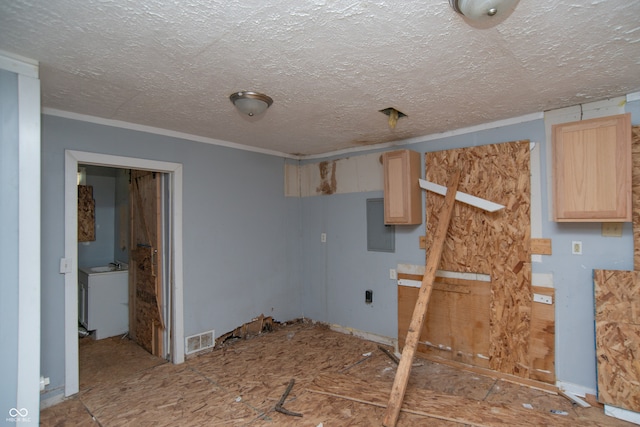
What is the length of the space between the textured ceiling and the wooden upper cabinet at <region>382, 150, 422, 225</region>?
605mm

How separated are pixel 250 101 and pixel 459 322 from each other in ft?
9.62

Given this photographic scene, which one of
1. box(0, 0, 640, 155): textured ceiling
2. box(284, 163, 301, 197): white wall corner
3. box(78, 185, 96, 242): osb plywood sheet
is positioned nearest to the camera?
box(0, 0, 640, 155): textured ceiling

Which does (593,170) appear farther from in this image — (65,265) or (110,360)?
(110,360)

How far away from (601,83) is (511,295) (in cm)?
186

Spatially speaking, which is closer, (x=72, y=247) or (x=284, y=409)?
(x=284, y=409)

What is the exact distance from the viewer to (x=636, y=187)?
2.51 metres

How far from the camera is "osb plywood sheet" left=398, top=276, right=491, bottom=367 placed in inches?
127

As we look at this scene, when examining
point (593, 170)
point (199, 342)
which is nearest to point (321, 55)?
point (593, 170)

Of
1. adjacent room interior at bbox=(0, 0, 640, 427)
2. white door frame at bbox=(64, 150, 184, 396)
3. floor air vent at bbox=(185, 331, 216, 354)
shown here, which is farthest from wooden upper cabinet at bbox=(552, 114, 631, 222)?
white door frame at bbox=(64, 150, 184, 396)

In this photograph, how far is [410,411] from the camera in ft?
8.34

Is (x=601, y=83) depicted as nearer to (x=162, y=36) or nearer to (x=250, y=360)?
(x=162, y=36)

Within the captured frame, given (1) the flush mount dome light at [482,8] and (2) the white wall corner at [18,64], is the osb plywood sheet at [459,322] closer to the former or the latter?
(1) the flush mount dome light at [482,8]

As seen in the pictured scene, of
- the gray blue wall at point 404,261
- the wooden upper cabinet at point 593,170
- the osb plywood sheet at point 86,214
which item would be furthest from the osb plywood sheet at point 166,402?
the wooden upper cabinet at point 593,170

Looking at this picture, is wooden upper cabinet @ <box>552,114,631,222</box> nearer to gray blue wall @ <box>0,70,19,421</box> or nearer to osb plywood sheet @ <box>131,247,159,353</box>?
gray blue wall @ <box>0,70,19,421</box>
